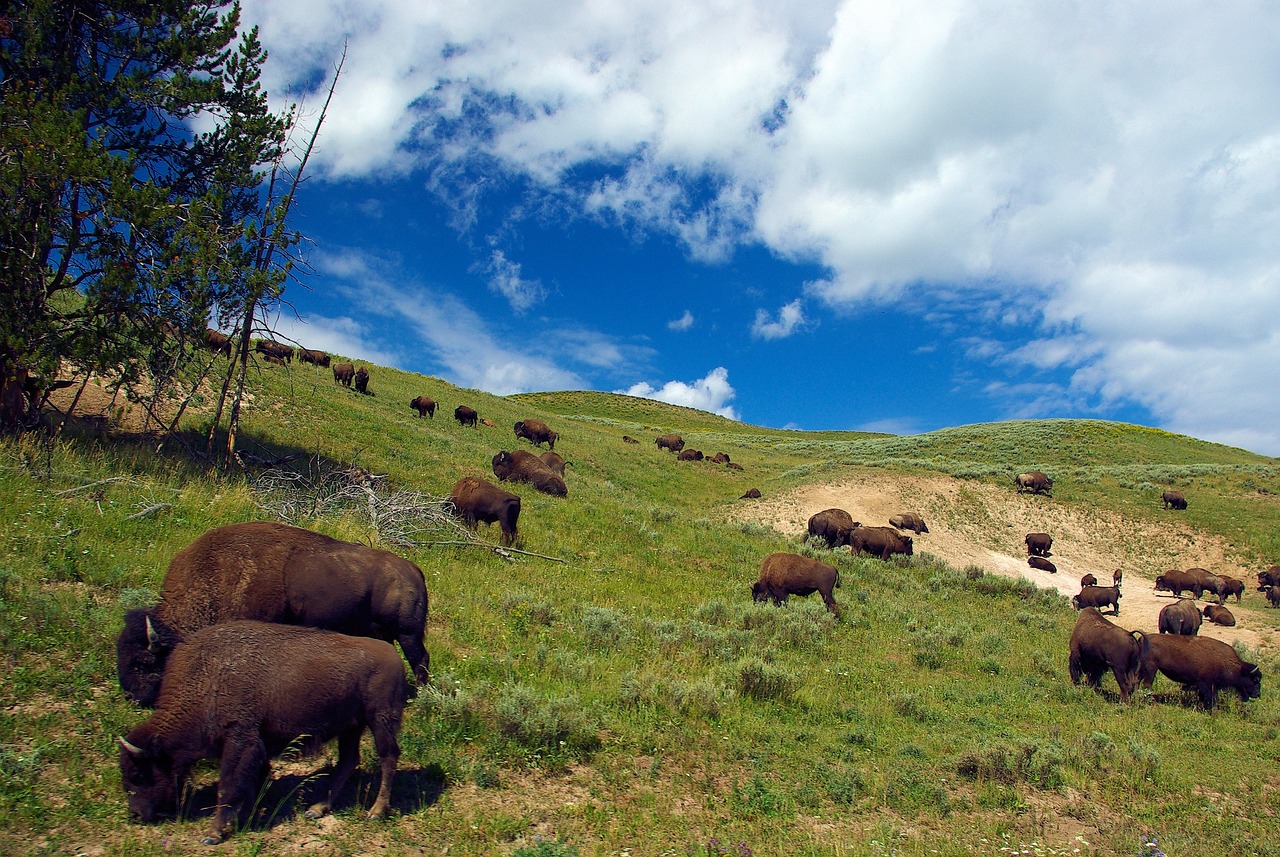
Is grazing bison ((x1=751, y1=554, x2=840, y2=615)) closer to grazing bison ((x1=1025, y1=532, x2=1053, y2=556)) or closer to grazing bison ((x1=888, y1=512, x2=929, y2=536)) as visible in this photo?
grazing bison ((x1=888, y1=512, x2=929, y2=536))

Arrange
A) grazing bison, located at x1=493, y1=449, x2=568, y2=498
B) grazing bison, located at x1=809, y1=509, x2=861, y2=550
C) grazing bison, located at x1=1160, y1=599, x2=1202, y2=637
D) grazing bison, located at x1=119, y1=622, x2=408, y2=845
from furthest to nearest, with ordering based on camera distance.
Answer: grazing bison, located at x1=809, y1=509, x2=861, y2=550 < grazing bison, located at x1=493, y1=449, x2=568, y2=498 < grazing bison, located at x1=1160, y1=599, x2=1202, y2=637 < grazing bison, located at x1=119, y1=622, x2=408, y2=845

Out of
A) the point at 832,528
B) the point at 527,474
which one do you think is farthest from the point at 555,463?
the point at 832,528

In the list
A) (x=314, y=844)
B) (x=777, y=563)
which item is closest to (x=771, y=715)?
(x=314, y=844)

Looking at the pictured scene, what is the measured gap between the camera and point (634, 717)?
7.79 metres

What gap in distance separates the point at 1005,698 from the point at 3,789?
12.5 m

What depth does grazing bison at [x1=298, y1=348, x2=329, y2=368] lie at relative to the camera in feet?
135

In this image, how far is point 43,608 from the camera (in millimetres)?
6828

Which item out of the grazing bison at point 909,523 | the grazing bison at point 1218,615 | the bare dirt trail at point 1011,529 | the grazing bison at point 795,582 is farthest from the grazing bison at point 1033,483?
the grazing bison at point 795,582

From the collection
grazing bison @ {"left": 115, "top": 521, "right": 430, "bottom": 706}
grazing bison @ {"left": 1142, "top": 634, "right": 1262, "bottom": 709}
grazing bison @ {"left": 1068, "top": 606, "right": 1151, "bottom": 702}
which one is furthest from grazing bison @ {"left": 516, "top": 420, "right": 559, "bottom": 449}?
grazing bison @ {"left": 115, "top": 521, "right": 430, "bottom": 706}

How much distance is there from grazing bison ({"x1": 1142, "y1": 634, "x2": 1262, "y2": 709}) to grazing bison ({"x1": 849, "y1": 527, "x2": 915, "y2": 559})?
1165 centimetres

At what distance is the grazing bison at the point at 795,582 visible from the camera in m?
15.1

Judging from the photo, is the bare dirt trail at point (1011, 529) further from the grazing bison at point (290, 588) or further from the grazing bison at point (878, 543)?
the grazing bison at point (290, 588)

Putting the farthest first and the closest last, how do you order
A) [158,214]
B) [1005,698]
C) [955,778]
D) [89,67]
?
[89,67]
[158,214]
[1005,698]
[955,778]

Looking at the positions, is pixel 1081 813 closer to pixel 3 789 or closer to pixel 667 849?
pixel 667 849
